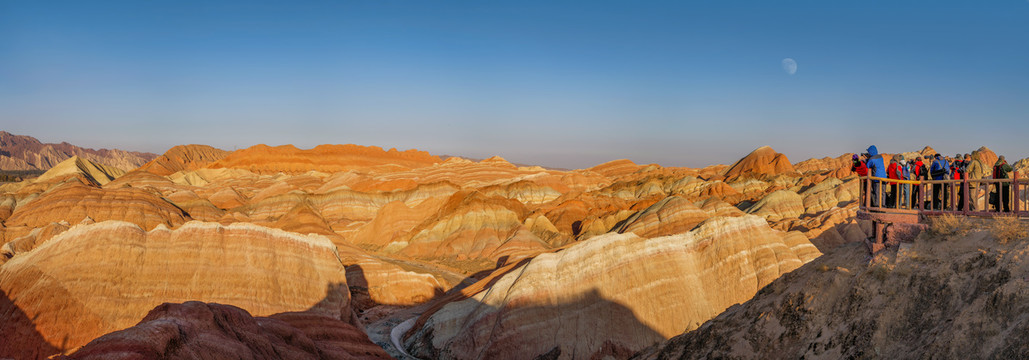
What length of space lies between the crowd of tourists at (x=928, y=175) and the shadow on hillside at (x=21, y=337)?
22.3 metres

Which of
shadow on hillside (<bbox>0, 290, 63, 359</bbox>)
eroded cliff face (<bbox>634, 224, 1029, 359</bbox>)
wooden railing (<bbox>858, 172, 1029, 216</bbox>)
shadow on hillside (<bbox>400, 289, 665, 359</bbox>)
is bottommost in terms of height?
shadow on hillside (<bbox>400, 289, 665, 359</bbox>)

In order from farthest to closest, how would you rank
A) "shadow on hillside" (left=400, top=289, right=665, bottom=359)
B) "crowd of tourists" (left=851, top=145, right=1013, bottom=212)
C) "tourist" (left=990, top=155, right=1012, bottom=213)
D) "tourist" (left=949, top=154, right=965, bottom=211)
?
"shadow on hillside" (left=400, top=289, right=665, bottom=359)
"tourist" (left=949, top=154, right=965, bottom=211)
"tourist" (left=990, top=155, right=1012, bottom=213)
"crowd of tourists" (left=851, top=145, right=1013, bottom=212)

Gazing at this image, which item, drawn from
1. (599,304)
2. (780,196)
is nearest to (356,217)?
(780,196)

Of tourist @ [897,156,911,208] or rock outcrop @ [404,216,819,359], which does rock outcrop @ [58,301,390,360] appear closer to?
rock outcrop @ [404,216,819,359]

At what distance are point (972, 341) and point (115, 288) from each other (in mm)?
23771

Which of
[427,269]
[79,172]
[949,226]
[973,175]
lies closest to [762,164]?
[427,269]

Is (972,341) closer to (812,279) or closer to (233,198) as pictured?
(812,279)

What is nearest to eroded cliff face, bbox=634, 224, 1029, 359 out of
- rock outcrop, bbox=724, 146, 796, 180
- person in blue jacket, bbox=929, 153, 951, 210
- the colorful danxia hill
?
the colorful danxia hill

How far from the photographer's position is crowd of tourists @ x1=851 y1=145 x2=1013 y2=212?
12.5 metres

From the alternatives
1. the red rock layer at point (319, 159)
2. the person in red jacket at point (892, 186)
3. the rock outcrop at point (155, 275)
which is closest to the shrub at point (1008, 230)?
the person in red jacket at point (892, 186)

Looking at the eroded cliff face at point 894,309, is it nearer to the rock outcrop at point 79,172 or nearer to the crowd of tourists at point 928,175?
the crowd of tourists at point 928,175

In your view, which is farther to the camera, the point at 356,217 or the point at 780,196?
the point at 356,217

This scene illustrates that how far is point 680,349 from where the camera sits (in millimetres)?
12695

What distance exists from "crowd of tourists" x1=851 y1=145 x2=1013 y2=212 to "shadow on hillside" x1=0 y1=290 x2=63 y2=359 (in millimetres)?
22319
